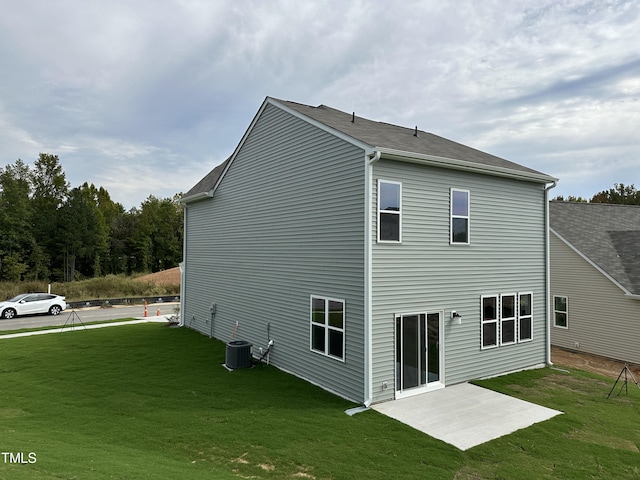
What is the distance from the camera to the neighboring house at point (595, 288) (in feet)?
48.6

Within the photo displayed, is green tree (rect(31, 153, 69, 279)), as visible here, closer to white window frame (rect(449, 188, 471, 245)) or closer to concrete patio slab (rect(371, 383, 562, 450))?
white window frame (rect(449, 188, 471, 245))

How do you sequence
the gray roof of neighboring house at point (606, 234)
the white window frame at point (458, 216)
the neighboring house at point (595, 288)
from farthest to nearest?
the gray roof of neighboring house at point (606, 234)
the neighboring house at point (595, 288)
the white window frame at point (458, 216)

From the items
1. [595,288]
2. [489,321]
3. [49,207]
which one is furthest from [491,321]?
[49,207]

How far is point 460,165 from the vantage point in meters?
9.92

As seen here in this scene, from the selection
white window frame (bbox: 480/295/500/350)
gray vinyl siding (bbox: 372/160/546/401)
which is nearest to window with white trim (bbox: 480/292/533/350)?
white window frame (bbox: 480/295/500/350)

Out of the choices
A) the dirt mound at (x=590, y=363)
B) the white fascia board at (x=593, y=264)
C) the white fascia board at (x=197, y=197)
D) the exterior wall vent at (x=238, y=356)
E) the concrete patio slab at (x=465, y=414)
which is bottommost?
the dirt mound at (x=590, y=363)

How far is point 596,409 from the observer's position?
28.0 feet

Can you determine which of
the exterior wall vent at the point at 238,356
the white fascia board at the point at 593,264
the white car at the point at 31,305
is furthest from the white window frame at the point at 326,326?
the white car at the point at 31,305

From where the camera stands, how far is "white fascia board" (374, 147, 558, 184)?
8.79 m

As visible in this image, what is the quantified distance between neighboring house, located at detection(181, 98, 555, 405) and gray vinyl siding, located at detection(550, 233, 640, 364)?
17.6 ft

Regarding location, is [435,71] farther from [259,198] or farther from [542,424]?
[542,424]

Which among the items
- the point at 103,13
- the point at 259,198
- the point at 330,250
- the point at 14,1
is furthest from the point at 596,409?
the point at 14,1

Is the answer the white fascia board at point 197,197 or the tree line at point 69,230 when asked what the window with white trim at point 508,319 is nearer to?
the white fascia board at point 197,197

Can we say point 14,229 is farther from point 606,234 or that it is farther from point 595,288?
point 606,234
